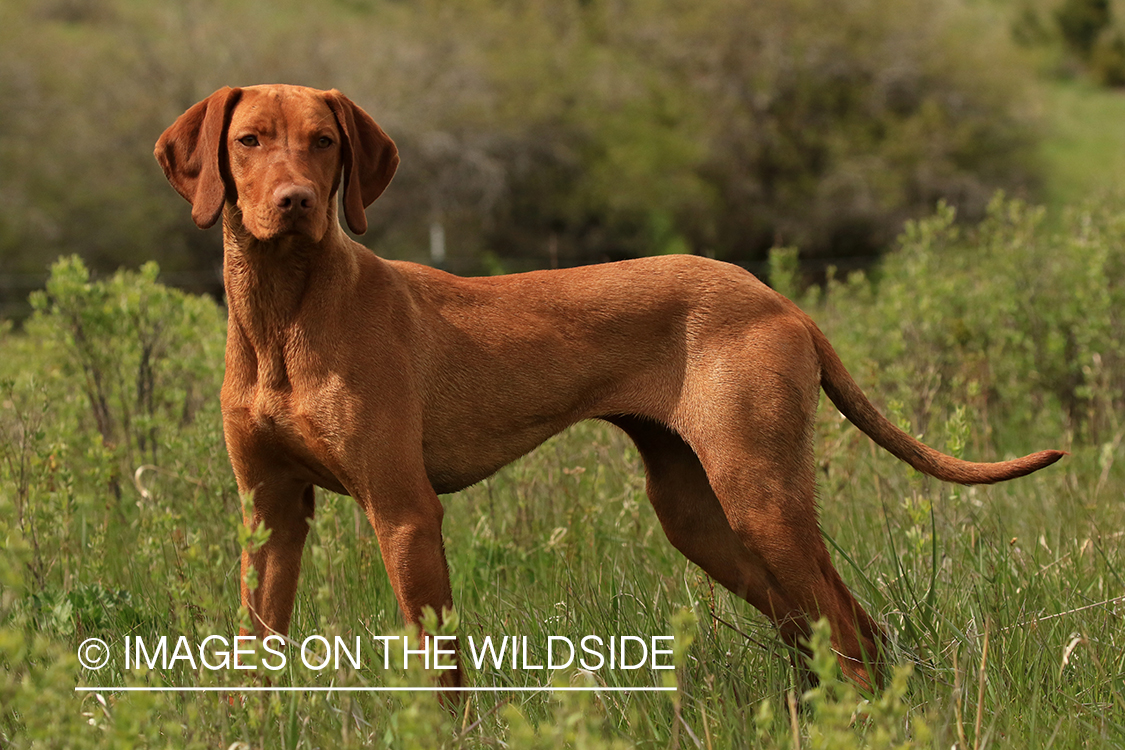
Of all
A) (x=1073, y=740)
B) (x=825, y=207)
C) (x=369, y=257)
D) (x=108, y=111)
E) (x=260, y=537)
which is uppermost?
(x=108, y=111)

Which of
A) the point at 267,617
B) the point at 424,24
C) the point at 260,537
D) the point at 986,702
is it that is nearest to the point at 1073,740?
the point at 986,702

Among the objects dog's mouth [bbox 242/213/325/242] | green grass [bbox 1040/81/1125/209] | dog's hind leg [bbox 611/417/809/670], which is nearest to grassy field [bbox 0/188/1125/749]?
dog's hind leg [bbox 611/417/809/670]

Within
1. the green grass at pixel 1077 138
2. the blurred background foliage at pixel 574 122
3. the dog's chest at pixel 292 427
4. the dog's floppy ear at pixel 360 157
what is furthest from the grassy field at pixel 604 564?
the green grass at pixel 1077 138

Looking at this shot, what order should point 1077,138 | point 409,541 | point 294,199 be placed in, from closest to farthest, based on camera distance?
point 294,199
point 409,541
point 1077,138

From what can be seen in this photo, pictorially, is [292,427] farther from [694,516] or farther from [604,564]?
[604,564]

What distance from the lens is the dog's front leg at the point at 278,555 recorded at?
3137 millimetres

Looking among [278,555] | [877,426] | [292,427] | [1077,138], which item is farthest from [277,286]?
[1077,138]

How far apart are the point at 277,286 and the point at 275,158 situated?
0.37m

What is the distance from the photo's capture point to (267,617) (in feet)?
10.4

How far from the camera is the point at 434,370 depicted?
3133 mm

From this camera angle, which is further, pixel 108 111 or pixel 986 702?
pixel 108 111

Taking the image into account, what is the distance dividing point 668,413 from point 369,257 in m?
1.05

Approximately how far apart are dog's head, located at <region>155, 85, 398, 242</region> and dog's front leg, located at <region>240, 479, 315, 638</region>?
812 mm

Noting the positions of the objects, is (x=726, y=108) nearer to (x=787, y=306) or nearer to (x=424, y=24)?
(x=424, y=24)
